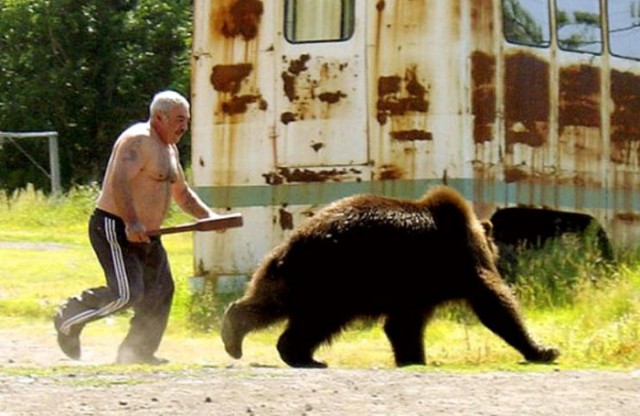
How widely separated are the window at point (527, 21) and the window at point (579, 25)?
0.16 meters

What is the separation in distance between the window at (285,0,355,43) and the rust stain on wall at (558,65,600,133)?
1.95 metres

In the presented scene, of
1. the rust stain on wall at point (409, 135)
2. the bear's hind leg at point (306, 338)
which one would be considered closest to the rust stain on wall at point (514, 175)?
the rust stain on wall at point (409, 135)

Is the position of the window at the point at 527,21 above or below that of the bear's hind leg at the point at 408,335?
above

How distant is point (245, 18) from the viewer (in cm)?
1280

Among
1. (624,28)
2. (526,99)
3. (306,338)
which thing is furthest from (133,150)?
(624,28)

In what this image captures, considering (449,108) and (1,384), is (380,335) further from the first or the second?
(1,384)

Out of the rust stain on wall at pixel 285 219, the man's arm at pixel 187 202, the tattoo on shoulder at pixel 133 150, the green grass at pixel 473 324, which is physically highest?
the tattoo on shoulder at pixel 133 150

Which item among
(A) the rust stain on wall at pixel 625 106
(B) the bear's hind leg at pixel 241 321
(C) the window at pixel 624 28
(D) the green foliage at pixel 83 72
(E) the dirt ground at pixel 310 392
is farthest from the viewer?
(D) the green foliage at pixel 83 72

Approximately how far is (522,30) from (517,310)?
11.5 feet

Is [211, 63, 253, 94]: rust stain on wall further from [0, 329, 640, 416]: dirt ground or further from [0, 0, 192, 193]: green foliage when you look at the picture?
[0, 0, 192, 193]: green foliage

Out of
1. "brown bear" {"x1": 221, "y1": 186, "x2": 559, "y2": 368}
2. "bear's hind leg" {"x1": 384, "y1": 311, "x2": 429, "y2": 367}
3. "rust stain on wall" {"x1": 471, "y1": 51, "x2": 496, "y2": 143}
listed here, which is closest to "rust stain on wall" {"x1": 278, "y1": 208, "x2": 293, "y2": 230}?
"rust stain on wall" {"x1": 471, "y1": 51, "x2": 496, "y2": 143}

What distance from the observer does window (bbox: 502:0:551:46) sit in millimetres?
12711

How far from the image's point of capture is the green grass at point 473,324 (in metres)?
10.3

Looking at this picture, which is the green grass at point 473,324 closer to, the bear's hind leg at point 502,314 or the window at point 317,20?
the bear's hind leg at point 502,314
